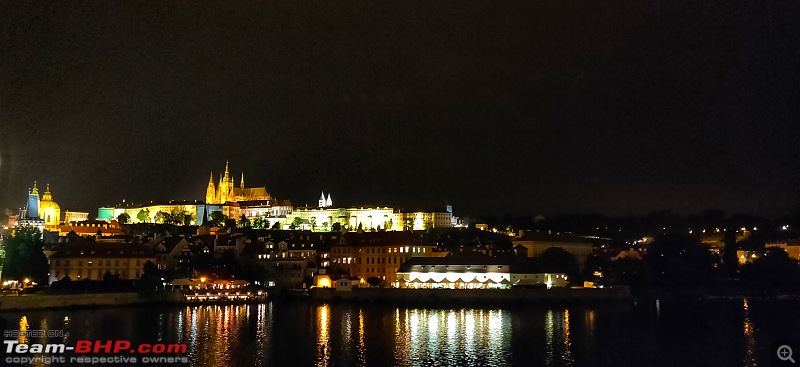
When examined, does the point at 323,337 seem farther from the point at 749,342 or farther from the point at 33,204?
the point at 33,204

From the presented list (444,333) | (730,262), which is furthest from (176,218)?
(444,333)

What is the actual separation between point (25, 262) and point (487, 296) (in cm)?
2574

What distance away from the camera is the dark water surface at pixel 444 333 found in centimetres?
2811

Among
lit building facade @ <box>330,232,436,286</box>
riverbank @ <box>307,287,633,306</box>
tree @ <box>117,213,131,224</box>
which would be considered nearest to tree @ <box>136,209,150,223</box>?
tree @ <box>117,213,131,224</box>

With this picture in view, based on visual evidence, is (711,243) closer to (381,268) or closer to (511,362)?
(381,268)

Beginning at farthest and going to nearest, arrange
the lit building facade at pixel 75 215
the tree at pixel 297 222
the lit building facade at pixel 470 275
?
the lit building facade at pixel 75 215
the tree at pixel 297 222
the lit building facade at pixel 470 275

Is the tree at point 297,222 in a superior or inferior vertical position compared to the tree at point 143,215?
inferior

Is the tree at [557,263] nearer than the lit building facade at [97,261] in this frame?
No

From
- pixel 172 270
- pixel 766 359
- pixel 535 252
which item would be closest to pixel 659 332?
pixel 766 359

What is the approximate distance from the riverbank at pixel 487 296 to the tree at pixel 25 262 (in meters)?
16.6

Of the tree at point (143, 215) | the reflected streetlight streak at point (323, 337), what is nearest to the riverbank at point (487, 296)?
the reflected streetlight streak at point (323, 337)

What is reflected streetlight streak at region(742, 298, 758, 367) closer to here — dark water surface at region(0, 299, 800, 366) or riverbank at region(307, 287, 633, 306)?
dark water surface at region(0, 299, 800, 366)

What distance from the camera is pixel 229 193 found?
145m

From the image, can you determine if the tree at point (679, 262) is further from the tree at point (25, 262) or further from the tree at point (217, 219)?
the tree at point (217, 219)
